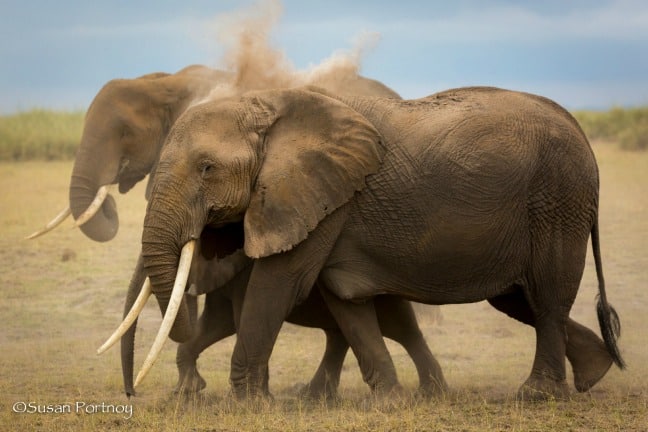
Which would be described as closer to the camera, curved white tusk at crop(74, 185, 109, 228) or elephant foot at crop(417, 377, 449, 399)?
elephant foot at crop(417, 377, 449, 399)

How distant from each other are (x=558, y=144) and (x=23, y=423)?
397 centimetres

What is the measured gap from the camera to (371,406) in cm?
940

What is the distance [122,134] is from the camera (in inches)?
497

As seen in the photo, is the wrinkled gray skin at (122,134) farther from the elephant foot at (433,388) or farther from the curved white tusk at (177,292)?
the curved white tusk at (177,292)

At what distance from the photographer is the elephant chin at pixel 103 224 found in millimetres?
12711

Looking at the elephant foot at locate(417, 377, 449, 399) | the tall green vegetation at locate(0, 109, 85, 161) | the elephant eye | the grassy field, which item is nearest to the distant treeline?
the tall green vegetation at locate(0, 109, 85, 161)

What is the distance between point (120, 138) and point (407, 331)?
347 cm

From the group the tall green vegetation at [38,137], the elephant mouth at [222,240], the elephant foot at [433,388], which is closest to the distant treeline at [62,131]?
the tall green vegetation at [38,137]

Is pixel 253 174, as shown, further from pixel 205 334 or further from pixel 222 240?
pixel 205 334

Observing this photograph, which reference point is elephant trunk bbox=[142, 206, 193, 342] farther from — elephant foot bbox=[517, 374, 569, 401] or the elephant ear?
elephant foot bbox=[517, 374, 569, 401]

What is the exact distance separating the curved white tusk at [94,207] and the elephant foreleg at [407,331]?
3.06 metres

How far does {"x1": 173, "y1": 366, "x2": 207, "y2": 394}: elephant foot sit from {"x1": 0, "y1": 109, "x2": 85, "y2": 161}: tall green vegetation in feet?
68.0

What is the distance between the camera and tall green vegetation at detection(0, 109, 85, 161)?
103 feet

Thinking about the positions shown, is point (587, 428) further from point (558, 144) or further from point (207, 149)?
point (207, 149)
